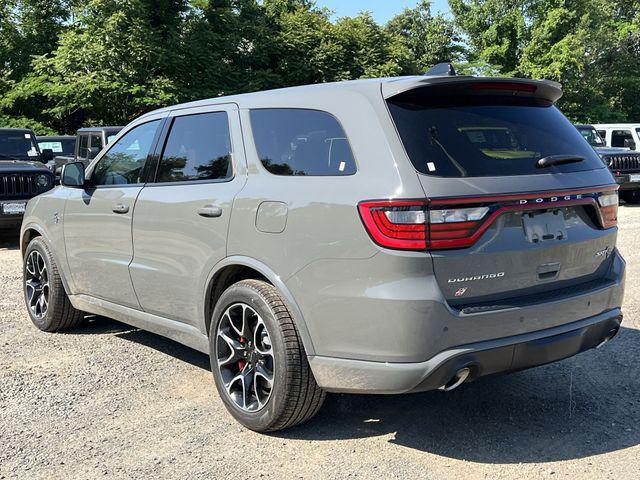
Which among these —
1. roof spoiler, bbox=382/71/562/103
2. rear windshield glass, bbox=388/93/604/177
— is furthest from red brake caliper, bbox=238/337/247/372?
roof spoiler, bbox=382/71/562/103

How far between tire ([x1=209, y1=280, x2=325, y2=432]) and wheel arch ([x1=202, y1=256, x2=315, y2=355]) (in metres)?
0.08

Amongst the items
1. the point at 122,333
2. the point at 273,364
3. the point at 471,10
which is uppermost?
the point at 471,10

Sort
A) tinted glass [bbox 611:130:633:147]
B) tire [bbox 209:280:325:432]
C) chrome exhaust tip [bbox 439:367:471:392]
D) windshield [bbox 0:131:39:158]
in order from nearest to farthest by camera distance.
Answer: chrome exhaust tip [bbox 439:367:471:392]
tire [bbox 209:280:325:432]
windshield [bbox 0:131:39:158]
tinted glass [bbox 611:130:633:147]

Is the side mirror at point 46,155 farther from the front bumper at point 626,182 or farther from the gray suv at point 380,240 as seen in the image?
the front bumper at point 626,182

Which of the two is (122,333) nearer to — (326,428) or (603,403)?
(326,428)

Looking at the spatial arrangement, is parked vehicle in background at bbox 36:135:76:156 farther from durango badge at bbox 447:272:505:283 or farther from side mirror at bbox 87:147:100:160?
durango badge at bbox 447:272:505:283

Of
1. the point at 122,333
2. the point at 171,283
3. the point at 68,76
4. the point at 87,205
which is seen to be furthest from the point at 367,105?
the point at 68,76

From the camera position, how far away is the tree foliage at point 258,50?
25750mm

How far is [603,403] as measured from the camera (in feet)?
13.3

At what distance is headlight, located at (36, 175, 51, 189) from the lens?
36.3ft

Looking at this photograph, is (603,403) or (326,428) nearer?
(326,428)

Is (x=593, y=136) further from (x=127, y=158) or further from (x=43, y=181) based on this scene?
(x=127, y=158)

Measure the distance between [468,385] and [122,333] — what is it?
→ 9.66 ft

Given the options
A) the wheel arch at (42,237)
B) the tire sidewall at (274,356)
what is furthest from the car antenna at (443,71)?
the wheel arch at (42,237)
